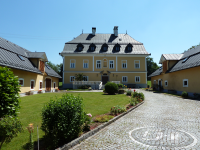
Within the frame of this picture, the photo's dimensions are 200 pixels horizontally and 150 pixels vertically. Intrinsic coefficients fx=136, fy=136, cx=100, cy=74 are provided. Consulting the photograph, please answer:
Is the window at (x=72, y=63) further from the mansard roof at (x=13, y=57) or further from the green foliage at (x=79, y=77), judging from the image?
the mansard roof at (x=13, y=57)

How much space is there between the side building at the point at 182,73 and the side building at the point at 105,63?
22.5 ft

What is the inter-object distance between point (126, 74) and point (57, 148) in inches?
1282

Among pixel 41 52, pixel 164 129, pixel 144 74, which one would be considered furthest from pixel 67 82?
pixel 164 129

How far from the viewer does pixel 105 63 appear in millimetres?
35812

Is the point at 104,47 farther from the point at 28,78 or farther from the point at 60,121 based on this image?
the point at 60,121

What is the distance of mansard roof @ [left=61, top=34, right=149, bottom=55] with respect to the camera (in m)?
35.8

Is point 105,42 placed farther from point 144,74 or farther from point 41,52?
point 41,52

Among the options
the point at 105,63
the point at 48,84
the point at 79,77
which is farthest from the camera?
the point at 105,63

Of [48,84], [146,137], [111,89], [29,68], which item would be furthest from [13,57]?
[146,137]

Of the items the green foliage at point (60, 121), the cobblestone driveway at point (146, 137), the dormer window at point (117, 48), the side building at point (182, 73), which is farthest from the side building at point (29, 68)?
the side building at point (182, 73)

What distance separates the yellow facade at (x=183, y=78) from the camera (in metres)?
17.1

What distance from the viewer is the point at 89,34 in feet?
134

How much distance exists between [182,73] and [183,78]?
817 mm

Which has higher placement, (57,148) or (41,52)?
(41,52)
